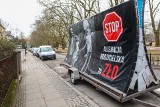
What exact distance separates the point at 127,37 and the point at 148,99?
2.11 m

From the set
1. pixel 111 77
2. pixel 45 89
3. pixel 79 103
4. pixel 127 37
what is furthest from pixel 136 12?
pixel 45 89

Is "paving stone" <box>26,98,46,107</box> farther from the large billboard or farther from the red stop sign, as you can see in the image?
the red stop sign

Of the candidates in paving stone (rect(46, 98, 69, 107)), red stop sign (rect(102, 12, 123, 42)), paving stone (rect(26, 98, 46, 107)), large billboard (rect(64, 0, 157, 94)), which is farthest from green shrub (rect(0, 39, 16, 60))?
red stop sign (rect(102, 12, 123, 42))

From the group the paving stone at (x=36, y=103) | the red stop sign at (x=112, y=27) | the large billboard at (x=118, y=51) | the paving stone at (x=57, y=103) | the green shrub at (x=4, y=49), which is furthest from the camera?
the green shrub at (x=4, y=49)

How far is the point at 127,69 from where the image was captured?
19.2 feet

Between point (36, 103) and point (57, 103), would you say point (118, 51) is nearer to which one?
point (57, 103)

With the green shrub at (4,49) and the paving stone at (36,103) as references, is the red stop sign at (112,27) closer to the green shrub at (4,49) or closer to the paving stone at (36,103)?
the paving stone at (36,103)

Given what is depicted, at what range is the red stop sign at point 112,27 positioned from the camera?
6330 millimetres

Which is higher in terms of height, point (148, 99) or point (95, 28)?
point (95, 28)

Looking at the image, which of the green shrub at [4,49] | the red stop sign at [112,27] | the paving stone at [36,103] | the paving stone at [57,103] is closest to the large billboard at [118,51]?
the red stop sign at [112,27]

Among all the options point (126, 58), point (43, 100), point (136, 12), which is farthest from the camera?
point (43, 100)

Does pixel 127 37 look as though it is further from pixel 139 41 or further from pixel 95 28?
pixel 95 28

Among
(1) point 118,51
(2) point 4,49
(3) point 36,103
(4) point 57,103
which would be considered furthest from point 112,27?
(2) point 4,49

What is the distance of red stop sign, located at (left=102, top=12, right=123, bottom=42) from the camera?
6330 millimetres
